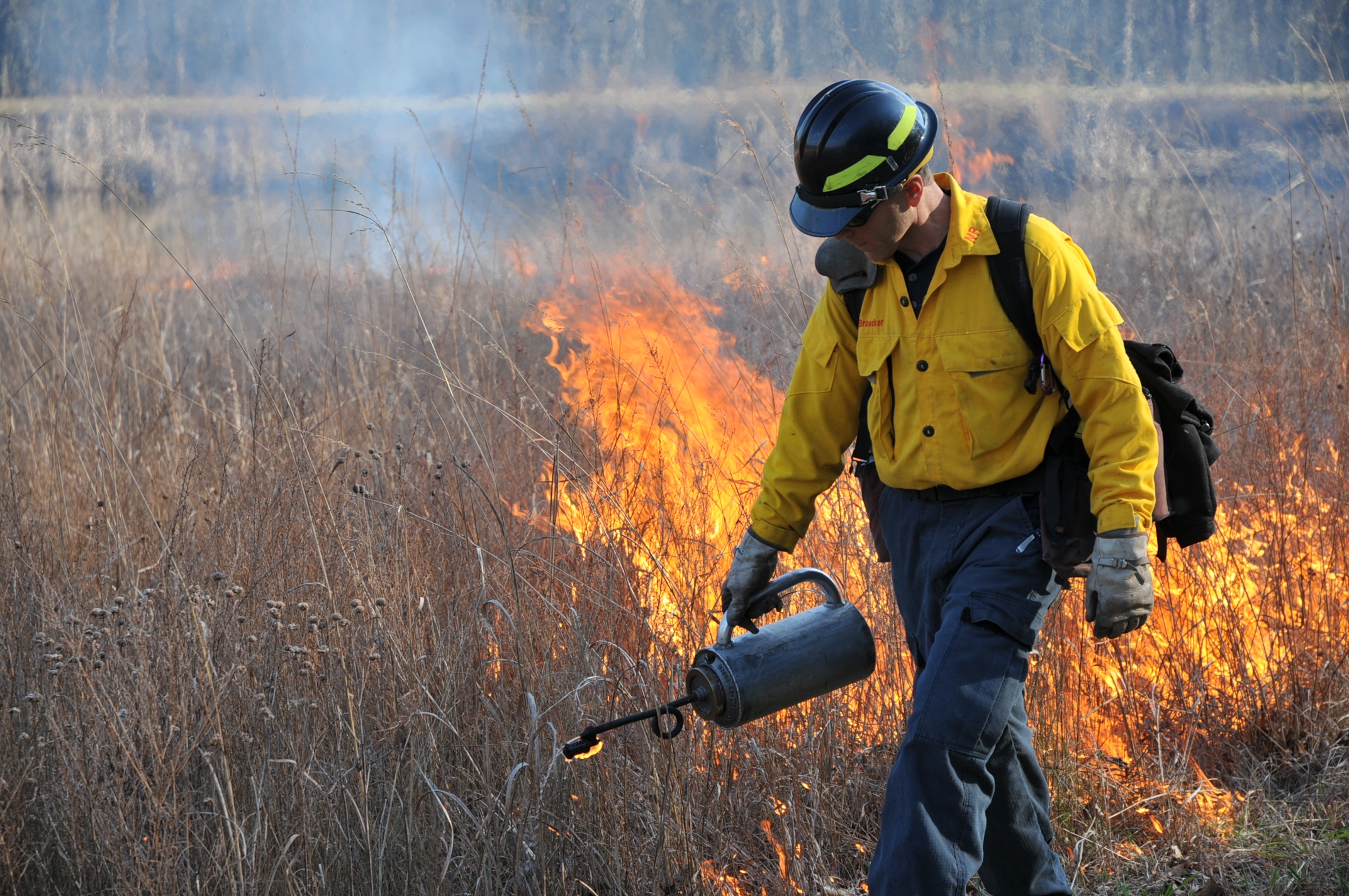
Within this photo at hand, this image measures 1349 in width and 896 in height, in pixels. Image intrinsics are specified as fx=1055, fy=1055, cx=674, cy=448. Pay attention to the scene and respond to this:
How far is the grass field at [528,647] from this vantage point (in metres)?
2.59

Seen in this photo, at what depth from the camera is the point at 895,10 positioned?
37.8 feet

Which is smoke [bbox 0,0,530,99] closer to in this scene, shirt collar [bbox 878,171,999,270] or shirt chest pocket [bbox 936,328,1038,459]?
shirt collar [bbox 878,171,999,270]

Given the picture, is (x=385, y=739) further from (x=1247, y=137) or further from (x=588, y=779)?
(x=1247, y=137)

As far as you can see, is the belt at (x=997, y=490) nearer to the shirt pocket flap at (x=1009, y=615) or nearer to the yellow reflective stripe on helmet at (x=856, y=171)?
the shirt pocket flap at (x=1009, y=615)

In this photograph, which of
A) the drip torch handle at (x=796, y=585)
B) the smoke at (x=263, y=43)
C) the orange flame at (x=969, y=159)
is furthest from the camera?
the orange flame at (x=969, y=159)

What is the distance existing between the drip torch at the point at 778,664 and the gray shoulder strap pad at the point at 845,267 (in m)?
0.70

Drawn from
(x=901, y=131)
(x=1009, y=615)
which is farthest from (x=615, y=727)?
(x=901, y=131)

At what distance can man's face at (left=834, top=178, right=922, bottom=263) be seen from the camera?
2.39 m

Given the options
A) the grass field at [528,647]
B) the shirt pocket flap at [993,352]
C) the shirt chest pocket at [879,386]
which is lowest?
the grass field at [528,647]

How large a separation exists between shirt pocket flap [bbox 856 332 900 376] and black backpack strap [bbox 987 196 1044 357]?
0.25 m

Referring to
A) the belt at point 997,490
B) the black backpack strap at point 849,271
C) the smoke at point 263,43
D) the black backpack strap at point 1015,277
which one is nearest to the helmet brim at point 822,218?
the black backpack strap at point 849,271

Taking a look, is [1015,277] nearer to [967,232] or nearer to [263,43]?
[967,232]

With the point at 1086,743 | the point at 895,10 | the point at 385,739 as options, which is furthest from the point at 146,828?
the point at 895,10

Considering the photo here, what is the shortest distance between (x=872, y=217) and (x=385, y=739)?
70.8 inches
